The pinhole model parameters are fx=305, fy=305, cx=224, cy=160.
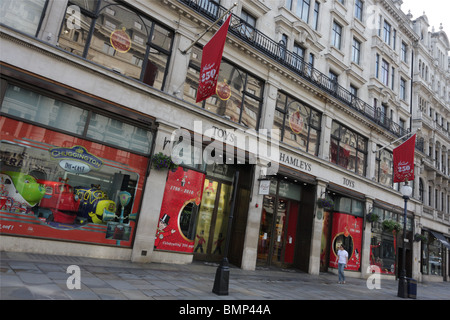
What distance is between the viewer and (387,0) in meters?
25.6

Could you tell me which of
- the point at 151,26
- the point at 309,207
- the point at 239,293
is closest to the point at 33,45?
the point at 151,26

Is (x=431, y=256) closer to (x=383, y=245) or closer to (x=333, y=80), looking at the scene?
(x=383, y=245)

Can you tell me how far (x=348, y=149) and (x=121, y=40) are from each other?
15837mm

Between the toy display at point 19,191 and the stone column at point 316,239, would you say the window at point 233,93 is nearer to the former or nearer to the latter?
the stone column at point 316,239

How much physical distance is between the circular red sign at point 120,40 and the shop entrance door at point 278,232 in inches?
392

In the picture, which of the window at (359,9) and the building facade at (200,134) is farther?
the window at (359,9)

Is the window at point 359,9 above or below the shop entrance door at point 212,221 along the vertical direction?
above

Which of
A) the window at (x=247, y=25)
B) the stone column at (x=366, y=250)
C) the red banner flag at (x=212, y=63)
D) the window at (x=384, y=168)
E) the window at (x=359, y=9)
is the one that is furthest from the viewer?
the window at (x=359, y=9)

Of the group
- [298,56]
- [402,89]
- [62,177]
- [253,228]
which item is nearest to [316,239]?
[253,228]

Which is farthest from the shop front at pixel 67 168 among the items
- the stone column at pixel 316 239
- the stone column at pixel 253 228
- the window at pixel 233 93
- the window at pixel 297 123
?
the stone column at pixel 316 239

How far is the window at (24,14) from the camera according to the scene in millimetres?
9516

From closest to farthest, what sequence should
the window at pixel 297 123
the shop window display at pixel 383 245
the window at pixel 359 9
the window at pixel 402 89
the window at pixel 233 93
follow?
the window at pixel 233 93
the window at pixel 297 123
the shop window display at pixel 383 245
the window at pixel 359 9
the window at pixel 402 89

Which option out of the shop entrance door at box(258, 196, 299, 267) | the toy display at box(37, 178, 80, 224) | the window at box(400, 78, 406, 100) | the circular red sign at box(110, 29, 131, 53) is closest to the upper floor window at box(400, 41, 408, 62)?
the window at box(400, 78, 406, 100)
